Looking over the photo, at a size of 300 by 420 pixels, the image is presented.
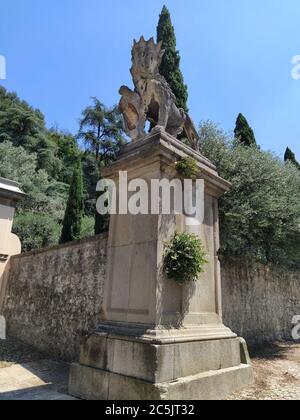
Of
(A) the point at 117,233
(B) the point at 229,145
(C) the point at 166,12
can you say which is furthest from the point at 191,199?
(C) the point at 166,12

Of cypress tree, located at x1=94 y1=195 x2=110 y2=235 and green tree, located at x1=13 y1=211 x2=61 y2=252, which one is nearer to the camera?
cypress tree, located at x1=94 y1=195 x2=110 y2=235

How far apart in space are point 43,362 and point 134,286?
3414 mm

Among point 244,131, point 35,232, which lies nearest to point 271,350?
point 244,131

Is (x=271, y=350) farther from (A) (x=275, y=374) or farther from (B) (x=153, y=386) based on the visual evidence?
(B) (x=153, y=386)

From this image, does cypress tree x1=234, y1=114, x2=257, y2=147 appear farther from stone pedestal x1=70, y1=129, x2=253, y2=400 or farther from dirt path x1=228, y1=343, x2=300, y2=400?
stone pedestal x1=70, y1=129, x2=253, y2=400

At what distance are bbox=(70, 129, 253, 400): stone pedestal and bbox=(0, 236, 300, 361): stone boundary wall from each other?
1560 millimetres

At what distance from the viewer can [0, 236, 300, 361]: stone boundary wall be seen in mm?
6078

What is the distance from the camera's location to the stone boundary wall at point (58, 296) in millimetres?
5996

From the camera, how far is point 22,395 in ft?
13.6

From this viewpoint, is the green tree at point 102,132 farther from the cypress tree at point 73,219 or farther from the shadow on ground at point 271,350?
the shadow on ground at point 271,350

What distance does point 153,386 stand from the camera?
10.7 ft

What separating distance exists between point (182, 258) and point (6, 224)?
674cm

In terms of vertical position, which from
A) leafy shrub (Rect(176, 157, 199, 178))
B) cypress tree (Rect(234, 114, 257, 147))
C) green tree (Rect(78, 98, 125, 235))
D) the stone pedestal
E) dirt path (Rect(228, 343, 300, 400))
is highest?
green tree (Rect(78, 98, 125, 235))

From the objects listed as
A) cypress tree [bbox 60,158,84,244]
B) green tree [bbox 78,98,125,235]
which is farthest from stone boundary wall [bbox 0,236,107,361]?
green tree [bbox 78,98,125,235]
